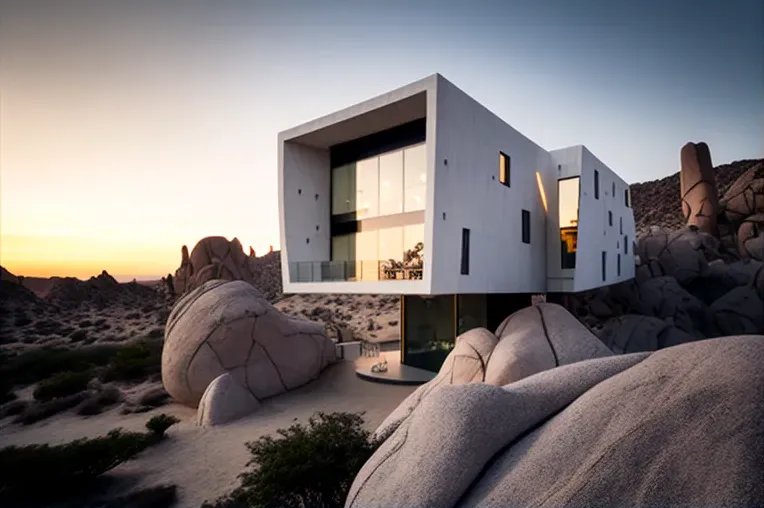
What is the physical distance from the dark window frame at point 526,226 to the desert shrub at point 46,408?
69.7 feet

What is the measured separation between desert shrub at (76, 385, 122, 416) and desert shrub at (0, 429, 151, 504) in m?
6.07

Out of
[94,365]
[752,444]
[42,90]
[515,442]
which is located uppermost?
[42,90]

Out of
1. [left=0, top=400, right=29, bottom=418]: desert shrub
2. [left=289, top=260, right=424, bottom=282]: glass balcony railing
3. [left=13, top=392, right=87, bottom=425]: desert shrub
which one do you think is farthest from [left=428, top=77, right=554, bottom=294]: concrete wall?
[left=0, top=400, right=29, bottom=418]: desert shrub

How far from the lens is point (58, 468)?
10625 mm

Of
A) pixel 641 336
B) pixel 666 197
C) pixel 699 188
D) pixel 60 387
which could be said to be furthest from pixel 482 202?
pixel 666 197

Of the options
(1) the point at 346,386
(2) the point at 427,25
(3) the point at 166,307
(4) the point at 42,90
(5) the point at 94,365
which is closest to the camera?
(2) the point at 427,25

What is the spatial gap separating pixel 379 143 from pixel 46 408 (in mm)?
18247

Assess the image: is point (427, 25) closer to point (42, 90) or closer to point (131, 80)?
point (131, 80)

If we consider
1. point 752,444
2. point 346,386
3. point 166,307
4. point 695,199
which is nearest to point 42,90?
point 346,386

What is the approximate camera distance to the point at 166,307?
168 feet

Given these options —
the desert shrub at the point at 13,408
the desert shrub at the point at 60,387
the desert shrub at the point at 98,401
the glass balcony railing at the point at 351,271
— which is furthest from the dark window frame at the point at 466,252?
the desert shrub at the point at 13,408

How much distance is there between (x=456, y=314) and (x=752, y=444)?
15.1 metres

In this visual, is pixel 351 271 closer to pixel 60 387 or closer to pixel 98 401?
pixel 98 401

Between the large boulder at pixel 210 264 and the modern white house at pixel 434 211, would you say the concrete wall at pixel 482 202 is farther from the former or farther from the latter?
the large boulder at pixel 210 264
